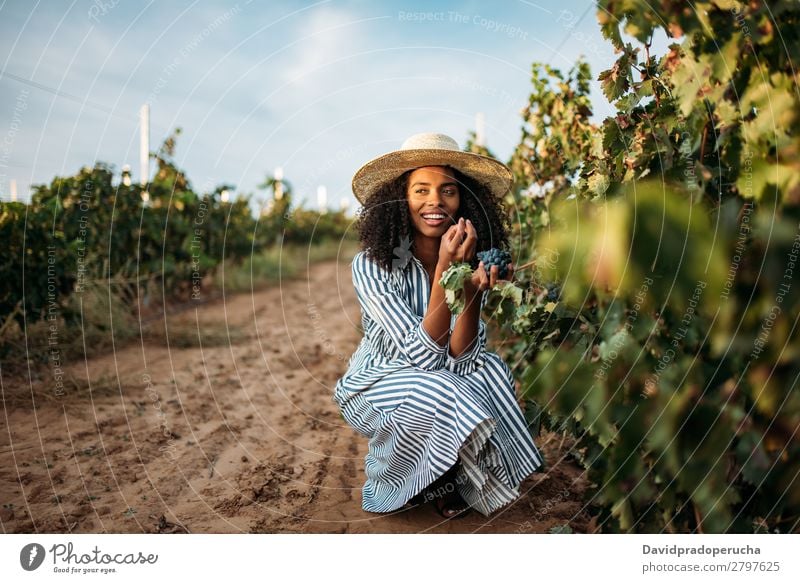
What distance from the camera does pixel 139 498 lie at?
112 inches

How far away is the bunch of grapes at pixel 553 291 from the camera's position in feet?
8.37

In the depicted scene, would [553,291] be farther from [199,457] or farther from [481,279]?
[199,457]

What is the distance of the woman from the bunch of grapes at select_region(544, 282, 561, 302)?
292 mm

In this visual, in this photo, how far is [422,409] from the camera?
2.46m

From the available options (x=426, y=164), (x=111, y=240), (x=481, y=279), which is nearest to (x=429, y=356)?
(x=481, y=279)

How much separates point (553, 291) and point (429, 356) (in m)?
0.52

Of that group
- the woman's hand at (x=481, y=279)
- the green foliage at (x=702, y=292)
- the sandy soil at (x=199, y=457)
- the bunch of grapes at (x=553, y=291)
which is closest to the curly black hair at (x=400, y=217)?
the bunch of grapes at (x=553, y=291)

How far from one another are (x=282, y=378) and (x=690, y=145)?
4009 mm

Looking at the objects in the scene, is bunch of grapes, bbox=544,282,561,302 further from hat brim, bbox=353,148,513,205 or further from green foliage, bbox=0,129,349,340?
green foliage, bbox=0,129,349,340

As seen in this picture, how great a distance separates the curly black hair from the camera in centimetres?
289

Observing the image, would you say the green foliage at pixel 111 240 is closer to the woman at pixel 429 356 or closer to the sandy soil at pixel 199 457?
the sandy soil at pixel 199 457

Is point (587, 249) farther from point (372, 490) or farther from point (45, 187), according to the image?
point (45, 187)

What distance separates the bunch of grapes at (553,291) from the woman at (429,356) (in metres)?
0.29
